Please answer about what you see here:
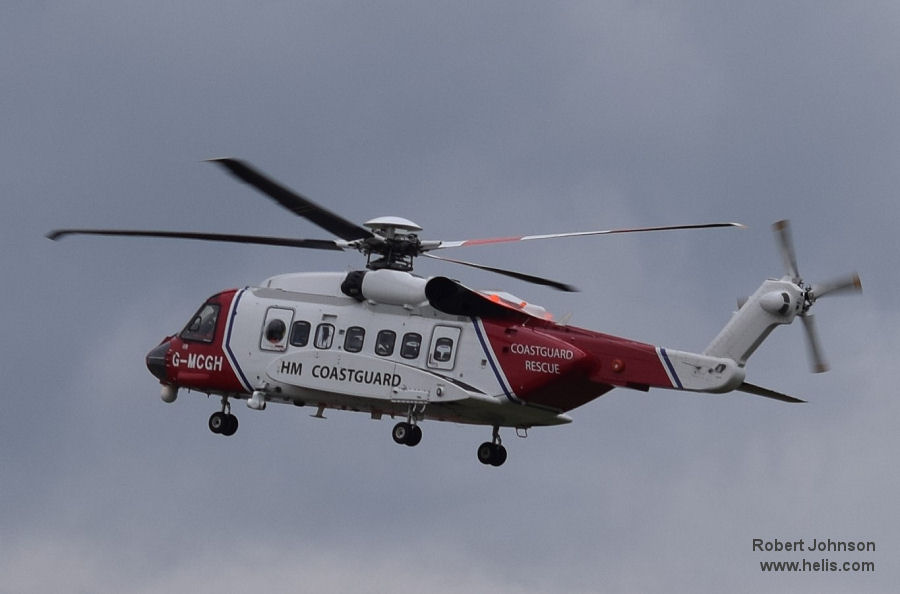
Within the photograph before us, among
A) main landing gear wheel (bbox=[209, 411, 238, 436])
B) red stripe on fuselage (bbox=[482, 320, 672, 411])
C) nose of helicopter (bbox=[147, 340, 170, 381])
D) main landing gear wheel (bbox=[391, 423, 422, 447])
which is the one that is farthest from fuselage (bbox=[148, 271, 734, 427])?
nose of helicopter (bbox=[147, 340, 170, 381])

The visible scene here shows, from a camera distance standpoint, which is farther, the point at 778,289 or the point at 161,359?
the point at 161,359

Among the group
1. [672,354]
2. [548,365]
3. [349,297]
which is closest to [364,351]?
[349,297]

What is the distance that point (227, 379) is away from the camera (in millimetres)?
43812

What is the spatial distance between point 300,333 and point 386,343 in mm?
2319

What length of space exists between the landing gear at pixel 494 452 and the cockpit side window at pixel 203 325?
685 cm

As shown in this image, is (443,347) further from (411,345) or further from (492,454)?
(492,454)

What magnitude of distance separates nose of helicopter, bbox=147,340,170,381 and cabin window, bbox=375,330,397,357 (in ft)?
20.3

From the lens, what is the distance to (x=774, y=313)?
129 feet

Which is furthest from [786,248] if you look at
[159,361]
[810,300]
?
[159,361]

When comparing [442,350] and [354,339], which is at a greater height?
[354,339]

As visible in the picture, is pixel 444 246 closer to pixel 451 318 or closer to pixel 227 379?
pixel 451 318

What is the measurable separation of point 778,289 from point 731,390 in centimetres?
230

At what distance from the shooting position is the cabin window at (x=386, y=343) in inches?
1634

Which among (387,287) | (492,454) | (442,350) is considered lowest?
(492,454)
